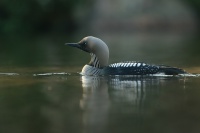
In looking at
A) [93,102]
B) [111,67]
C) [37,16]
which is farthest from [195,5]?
[93,102]

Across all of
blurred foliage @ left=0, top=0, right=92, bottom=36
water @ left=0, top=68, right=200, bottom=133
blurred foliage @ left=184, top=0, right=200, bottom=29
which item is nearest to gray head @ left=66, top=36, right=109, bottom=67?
water @ left=0, top=68, right=200, bottom=133

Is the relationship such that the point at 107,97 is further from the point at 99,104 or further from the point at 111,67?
the point at 111,67

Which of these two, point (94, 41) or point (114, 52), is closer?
point (94, 41)

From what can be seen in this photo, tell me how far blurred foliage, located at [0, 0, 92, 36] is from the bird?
22859 millimetres

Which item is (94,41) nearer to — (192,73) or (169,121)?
(192,73)

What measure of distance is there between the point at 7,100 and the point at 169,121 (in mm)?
2475

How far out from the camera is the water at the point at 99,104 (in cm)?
627

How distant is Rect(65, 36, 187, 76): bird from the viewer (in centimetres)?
1059

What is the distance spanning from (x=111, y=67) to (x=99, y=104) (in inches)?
127

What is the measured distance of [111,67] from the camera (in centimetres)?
1084

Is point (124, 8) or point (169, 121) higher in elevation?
point (124, 8)

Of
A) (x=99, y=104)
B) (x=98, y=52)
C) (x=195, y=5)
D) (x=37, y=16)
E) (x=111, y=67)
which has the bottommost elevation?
(x=99, y=104)

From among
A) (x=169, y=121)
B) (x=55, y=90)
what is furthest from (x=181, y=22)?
(x=169, y=121)

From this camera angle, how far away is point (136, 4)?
120ft
